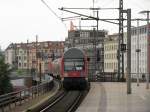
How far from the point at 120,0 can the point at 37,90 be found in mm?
22007

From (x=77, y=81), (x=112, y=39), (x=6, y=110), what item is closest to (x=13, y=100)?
(x=6, y=110)

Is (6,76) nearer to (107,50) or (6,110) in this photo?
(6,110)

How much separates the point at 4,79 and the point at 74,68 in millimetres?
7708

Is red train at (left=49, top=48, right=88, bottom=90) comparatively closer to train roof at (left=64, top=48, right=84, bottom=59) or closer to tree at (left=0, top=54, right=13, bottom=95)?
train roof at (left=64, top=48, right=84, bottom=59)

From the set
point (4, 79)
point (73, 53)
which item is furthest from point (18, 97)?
point (4, 79)

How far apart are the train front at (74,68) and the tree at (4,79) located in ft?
18.6

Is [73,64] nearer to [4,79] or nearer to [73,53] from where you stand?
[73,53]

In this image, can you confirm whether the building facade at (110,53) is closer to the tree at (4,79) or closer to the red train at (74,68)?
the tree at (4,79)

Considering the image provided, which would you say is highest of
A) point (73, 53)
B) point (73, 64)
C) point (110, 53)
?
point (110, 53)

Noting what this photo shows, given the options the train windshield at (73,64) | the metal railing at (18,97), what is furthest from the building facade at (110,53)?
the metal railing at (18,97)

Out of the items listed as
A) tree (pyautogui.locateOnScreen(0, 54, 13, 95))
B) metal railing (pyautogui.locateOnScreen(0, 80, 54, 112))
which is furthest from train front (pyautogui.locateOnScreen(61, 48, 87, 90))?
tree (pyautogui.locateOnScreen(0, 54, 13, 95))

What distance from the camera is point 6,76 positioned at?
174 feet

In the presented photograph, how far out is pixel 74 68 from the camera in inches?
1885

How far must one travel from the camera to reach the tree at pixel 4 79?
49906 millimetres
